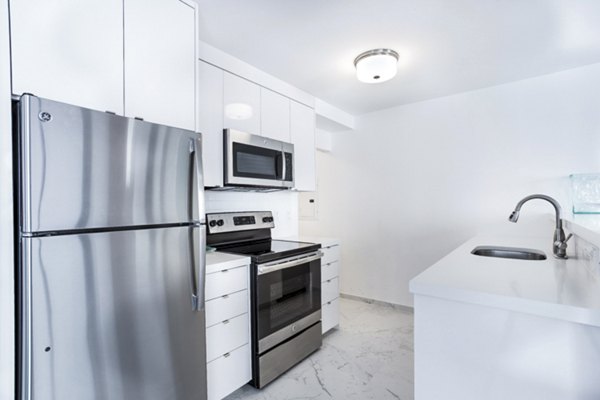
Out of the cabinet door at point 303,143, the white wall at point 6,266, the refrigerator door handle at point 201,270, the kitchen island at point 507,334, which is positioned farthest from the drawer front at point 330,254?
the white wall at point 6,266

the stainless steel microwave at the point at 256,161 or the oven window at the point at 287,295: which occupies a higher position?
the stainless steel microwave at the point at 256,161

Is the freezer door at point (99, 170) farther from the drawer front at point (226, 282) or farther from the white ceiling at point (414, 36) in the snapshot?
the white ceiling at point (414, 36)

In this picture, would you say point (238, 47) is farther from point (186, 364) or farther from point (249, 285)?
point (186, 364)

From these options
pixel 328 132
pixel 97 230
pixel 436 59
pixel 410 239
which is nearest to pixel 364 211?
pixel 410 239

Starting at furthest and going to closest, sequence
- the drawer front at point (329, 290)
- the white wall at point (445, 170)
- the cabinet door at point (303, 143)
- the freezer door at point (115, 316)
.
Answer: the cabinet door at point (303, 143) < the drawer front at point (329, 290) < the white wall at point (445, 170) < the freezer door at point (115, 316)

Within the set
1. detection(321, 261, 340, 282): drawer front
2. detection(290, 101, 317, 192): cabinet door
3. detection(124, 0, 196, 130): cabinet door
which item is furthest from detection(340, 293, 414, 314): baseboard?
detection(124, 0, 196, 130): cabinet door

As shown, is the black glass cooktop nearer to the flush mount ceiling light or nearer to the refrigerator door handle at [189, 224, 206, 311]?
the refrigerator door handle at [189, 224, 206, 311]

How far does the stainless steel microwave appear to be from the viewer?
2.20 m

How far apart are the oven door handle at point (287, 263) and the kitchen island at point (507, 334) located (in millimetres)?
1086

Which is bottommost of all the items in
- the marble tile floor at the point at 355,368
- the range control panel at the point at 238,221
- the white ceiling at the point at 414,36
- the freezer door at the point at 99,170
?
the marble tile floor at the point at 355,368

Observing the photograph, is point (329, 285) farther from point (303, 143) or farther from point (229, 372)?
point (303, 143)

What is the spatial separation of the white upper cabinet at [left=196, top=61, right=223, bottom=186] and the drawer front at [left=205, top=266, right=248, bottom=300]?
66cm

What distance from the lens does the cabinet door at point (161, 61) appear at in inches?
54.9

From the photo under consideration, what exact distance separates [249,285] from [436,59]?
7.42 feet
